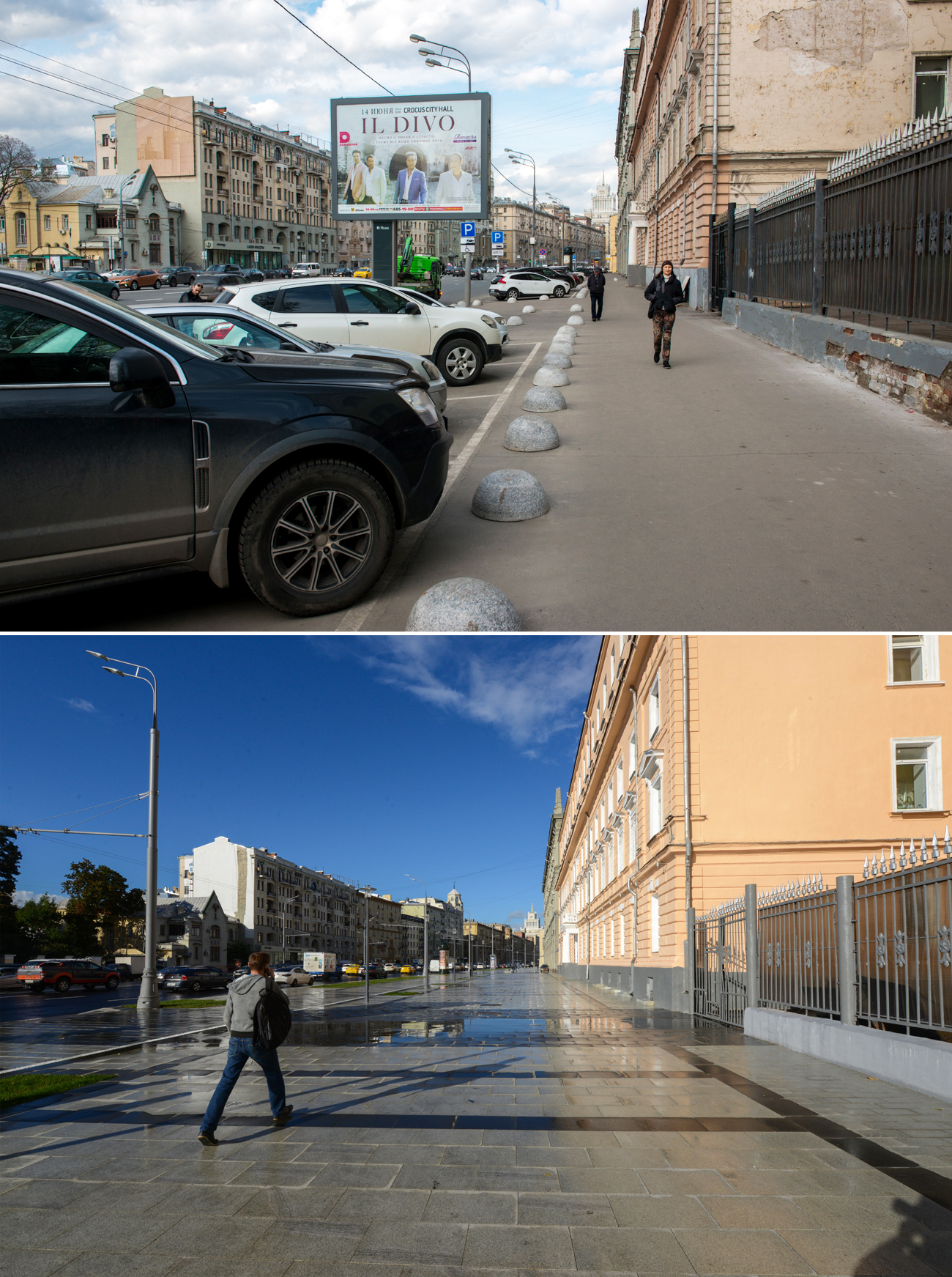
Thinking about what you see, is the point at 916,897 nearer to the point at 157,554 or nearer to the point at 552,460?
the point at 157,554

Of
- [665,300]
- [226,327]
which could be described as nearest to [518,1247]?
[226,327]

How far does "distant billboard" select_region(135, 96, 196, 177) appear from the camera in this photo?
83688 millimetres

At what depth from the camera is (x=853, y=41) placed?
34.0m

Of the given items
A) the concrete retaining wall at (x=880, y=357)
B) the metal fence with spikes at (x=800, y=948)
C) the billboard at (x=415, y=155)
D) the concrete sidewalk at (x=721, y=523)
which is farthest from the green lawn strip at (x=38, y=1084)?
the billboard at (x=415, y=155)

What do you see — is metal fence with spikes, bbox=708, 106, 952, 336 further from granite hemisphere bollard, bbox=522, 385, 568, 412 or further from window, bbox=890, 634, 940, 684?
granite hemisphere bollard, bbox=522, 385, 568, 412

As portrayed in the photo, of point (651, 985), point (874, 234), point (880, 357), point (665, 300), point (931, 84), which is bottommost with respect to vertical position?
point (651, 985)

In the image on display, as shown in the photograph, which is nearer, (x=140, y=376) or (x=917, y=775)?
(x=140, y=376)

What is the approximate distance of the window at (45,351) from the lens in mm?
5555

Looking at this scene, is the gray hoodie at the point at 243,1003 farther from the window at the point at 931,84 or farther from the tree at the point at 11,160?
the tree at the point at 11,160

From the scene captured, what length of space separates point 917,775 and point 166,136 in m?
97.8

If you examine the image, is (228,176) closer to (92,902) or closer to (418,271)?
(418,271)

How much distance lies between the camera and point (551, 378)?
55.7ft

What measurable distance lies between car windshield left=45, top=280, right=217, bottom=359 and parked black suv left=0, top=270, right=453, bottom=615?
0.7 inches

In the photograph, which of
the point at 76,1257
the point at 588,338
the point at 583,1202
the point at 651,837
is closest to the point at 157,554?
the point at 76,1257
